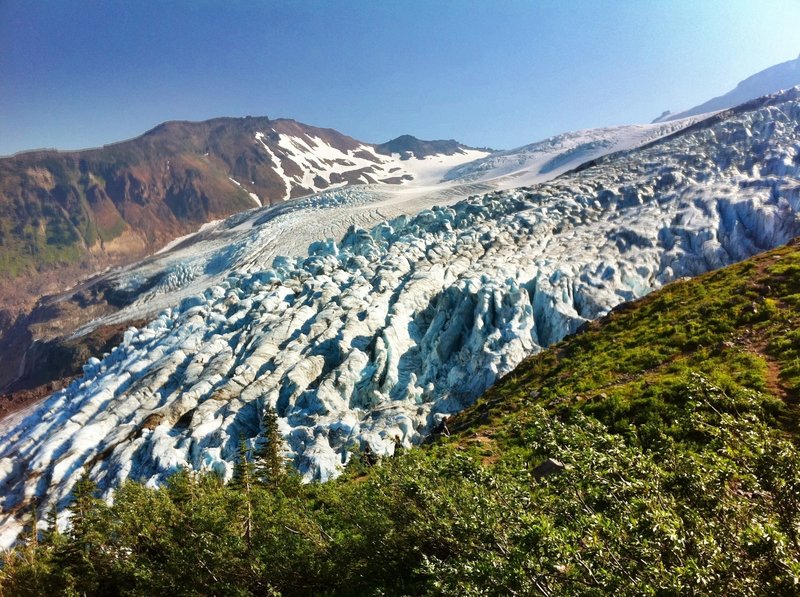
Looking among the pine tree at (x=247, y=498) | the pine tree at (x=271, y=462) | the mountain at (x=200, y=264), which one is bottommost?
the pine tree at (x=271, y=462)

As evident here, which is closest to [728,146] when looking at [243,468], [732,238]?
[732,238]

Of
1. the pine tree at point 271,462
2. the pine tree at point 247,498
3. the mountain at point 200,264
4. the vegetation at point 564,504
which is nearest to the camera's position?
the vegetation at point 564,504

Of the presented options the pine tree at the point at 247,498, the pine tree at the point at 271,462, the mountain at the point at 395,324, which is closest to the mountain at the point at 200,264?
the mountain at the point at 395,324

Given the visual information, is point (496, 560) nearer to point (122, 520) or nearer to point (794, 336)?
point (122, 520)

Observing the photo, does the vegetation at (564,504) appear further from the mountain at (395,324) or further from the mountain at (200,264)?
the mountain at (200,264)

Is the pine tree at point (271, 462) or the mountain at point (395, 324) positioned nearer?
the pine tree at point (271, 462)

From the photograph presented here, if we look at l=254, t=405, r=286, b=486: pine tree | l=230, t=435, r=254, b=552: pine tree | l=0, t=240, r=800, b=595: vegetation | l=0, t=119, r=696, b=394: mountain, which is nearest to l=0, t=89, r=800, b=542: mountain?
l=254, t=405, r=286, b=486: pine tree
